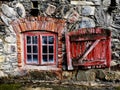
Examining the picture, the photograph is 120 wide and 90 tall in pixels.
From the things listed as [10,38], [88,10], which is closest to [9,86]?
[10,38]

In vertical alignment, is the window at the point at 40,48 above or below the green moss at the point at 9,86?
above

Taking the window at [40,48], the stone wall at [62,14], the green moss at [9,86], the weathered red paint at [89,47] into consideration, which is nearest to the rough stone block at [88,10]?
the stone wall at [62,14]

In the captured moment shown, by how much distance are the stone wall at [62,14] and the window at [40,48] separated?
0.36 metres

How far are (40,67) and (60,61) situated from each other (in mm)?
576

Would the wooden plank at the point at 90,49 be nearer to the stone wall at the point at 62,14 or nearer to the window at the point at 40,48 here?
the stone wall at the point at 62,14

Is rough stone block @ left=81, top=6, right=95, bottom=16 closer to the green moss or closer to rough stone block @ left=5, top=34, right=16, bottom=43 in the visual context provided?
rough stone block @ left=5, top=34, right=16, bottom=43

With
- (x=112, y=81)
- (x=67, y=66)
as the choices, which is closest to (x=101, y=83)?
(x=112, y=81)

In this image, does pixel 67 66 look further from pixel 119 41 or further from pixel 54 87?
pixel 119 41

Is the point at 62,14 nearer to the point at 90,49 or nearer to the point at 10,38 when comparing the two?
the point at 90,49

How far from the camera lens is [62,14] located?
27.3 feet

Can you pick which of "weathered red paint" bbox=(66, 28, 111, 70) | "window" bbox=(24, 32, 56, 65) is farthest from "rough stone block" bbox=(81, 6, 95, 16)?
"window" bbox=(24, 32, 56, 65)

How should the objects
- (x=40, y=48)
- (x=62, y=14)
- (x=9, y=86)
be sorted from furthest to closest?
(x=40, y=48) < (x=62, y=14) < (x=9, y=86)

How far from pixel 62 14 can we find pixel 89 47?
1146 millimetres

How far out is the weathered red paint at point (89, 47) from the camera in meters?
8.36
